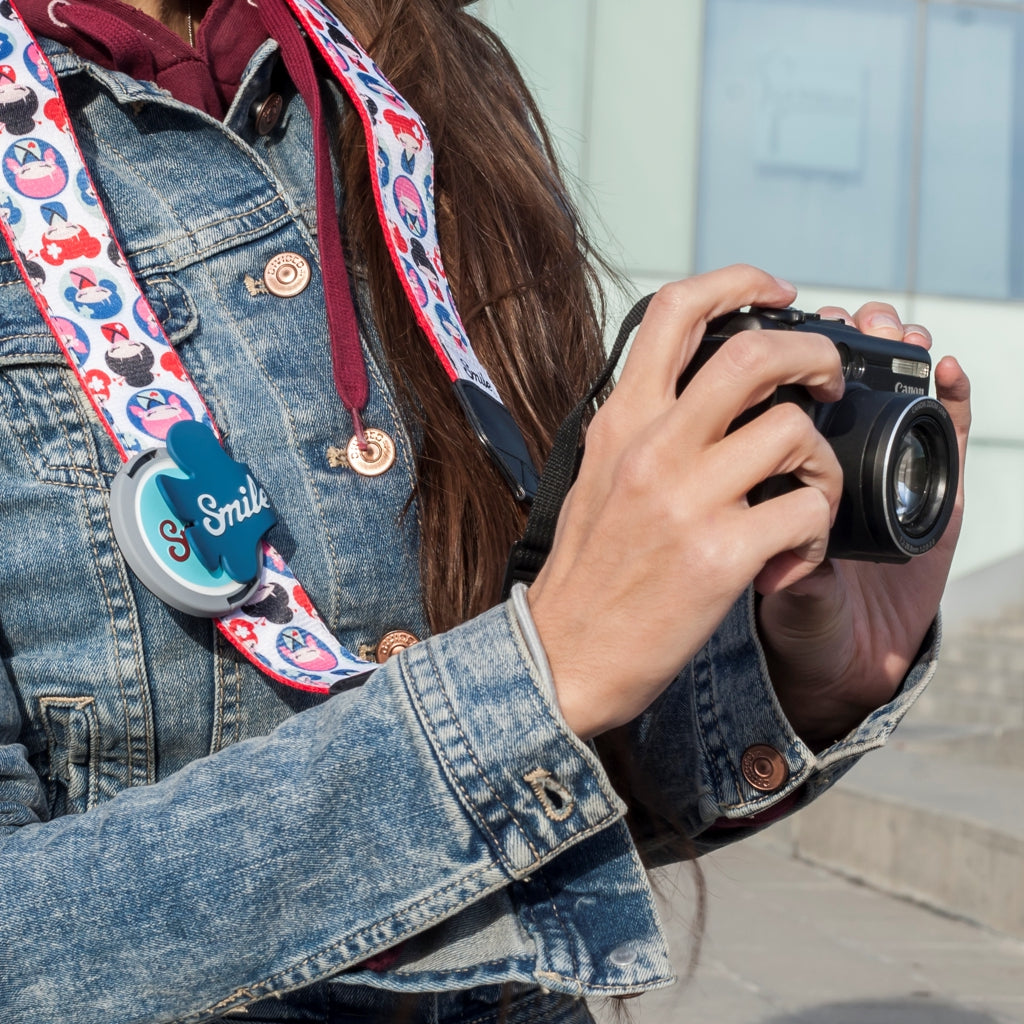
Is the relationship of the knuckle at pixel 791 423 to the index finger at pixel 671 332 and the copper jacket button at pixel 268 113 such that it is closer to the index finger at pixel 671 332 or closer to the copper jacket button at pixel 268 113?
the index finger at pixel 671 332

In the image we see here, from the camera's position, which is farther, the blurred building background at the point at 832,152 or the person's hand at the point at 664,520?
the blurred building background at the point at 832,152

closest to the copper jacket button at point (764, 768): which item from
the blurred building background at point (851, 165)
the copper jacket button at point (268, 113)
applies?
the copper jacket button at point (268, 113)

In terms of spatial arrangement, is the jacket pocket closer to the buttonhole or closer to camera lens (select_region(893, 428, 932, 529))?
the buttonhole

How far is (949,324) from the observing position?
9055 mm

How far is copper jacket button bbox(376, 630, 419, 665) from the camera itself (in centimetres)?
96

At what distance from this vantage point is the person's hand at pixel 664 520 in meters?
0.70

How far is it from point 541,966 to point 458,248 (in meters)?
0.57

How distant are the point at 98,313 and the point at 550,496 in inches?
12.7

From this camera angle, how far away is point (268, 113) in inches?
43.0

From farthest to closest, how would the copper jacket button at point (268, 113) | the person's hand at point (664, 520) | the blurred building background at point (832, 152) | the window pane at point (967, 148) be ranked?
1. the window pane at point (967, 148)
2. the blurred building background at point (832, 152)
3. the copper jacket button at point (268, 113)
4. the person's hand at point (664, 520)

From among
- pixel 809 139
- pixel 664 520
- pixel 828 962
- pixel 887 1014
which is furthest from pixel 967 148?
pixel 664 520

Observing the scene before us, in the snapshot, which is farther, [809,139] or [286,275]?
[809,139]

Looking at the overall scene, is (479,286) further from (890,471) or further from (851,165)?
(851,165)

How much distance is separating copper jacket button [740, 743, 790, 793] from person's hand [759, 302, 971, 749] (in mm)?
61
